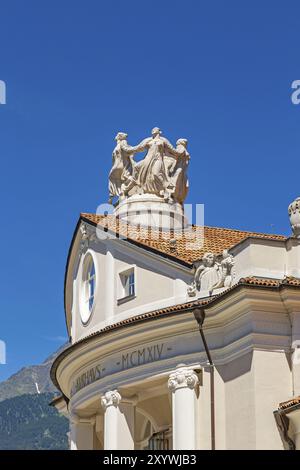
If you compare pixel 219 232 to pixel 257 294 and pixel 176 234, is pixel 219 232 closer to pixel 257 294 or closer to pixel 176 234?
pixel 176 234

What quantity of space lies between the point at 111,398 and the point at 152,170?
9085 millimetres

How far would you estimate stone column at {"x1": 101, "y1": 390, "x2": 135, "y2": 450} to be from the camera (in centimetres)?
3055

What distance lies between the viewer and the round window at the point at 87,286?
35.0m

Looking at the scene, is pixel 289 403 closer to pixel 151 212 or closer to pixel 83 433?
pixel 83 433

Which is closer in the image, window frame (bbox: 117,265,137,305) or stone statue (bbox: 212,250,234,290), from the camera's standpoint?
stone statue (bbox: 212,250,234,290)

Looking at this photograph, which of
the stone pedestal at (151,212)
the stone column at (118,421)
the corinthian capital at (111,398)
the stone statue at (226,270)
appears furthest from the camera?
the stone pedestal at (151,212)

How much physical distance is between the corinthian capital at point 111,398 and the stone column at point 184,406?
8.18ft

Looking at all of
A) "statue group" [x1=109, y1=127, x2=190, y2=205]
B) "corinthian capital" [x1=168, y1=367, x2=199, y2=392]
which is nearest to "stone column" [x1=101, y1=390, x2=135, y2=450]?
"corinthian capital" [x1=168, y1=367, x2=199, y2=392]

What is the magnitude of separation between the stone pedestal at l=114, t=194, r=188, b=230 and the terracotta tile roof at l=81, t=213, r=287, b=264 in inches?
15.8

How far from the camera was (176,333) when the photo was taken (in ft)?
96.1

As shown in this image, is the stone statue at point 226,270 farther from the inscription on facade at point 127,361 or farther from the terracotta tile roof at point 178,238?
the inscription on facade at point 127,361

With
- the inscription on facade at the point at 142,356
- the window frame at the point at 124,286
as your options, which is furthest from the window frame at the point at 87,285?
the inscription on facade at the point at 142,356

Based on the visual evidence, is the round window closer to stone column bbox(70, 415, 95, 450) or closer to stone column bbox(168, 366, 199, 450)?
stone column bbox(70, 415, 95, 450)
